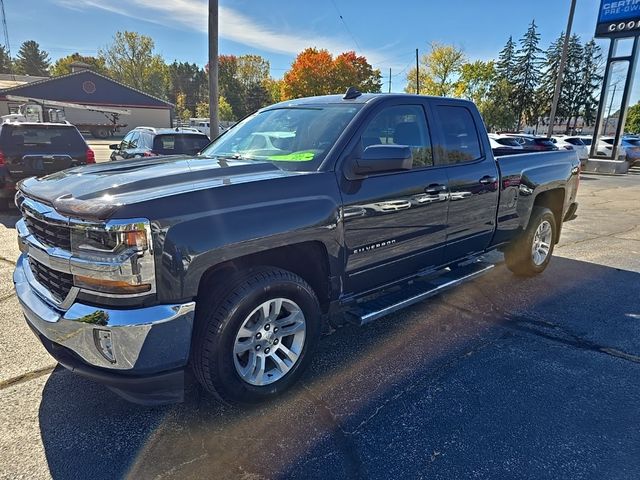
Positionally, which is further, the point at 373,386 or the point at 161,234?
the point at 373,386

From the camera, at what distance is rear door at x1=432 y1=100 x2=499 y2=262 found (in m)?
3.91

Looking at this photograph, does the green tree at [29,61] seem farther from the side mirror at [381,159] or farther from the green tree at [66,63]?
the side mirror at [381,159]

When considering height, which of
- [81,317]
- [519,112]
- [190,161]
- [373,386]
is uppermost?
[519,112]

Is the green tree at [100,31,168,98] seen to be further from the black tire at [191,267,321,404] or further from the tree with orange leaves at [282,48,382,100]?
the black tire at [191,267,321,404]

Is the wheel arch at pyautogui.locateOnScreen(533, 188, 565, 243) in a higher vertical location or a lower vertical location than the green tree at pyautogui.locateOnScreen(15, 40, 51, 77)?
lower

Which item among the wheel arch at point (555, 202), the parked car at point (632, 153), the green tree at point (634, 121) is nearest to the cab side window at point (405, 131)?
the wheel arch at point (555, 202)

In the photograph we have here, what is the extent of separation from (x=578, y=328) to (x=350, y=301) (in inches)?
91.7

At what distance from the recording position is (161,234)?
2230 millimetres

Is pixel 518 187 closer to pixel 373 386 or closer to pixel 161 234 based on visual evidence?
pixel 373 386

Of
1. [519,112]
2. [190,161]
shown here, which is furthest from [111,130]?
[519,112]

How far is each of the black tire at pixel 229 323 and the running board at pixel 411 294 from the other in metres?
0.65

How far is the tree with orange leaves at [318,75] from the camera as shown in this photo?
58656 mm

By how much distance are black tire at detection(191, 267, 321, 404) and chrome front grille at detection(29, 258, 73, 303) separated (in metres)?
0.71

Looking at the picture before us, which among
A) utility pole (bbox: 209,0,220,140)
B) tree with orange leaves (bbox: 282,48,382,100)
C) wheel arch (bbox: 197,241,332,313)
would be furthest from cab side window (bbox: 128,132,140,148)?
tree with orange leaves (bbox: 282,48,382,100)
